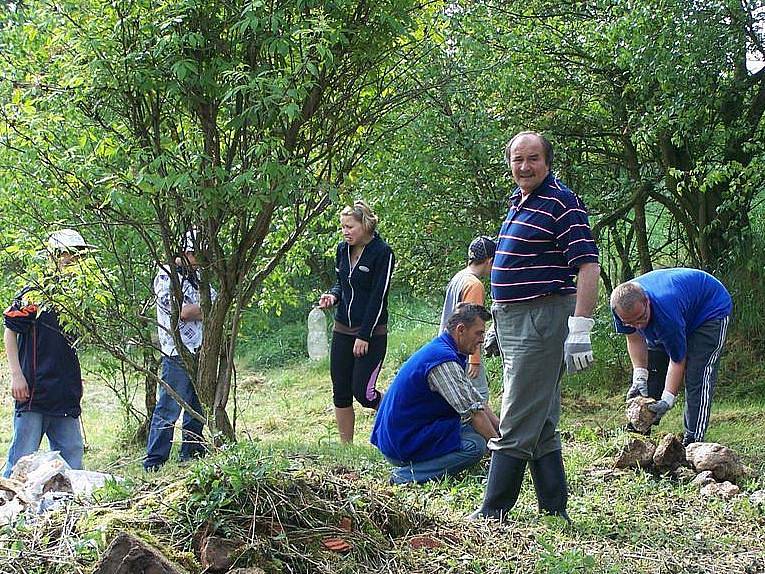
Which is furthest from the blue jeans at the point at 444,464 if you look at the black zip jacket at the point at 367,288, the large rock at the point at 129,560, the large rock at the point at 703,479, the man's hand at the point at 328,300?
the large rock at the point at 129,560

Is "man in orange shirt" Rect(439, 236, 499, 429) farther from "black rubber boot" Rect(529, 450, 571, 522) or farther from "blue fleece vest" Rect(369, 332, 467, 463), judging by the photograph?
"black rubber boot" Rect(529, 450, 571, 522)

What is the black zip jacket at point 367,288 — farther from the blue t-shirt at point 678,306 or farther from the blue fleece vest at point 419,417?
the blue t-shirt at point 678,306

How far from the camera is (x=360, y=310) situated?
747cm

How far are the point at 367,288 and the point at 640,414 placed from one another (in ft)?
7.31

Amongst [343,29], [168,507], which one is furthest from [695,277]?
[168,507]

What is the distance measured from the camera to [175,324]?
6539 millimetres

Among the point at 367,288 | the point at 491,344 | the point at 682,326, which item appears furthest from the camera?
the point at 367,288

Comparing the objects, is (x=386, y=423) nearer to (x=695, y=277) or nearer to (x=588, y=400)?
(x=695, y=277)

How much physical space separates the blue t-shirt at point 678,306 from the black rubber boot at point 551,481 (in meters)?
2.07

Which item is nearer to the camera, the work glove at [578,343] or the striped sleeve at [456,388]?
the work glove at [578,343]

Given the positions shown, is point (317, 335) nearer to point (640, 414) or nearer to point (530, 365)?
point (640, 414)

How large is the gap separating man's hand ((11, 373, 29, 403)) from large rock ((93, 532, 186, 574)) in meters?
3.05

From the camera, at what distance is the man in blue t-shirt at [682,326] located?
21.7 ft

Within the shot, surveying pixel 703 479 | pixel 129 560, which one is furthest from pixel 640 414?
pixel 129 560
